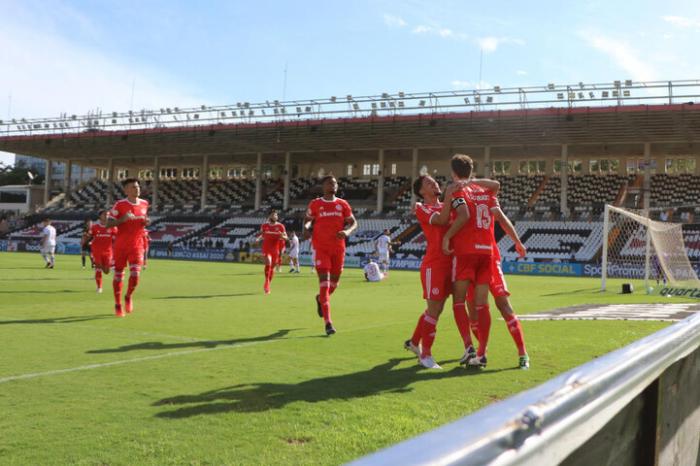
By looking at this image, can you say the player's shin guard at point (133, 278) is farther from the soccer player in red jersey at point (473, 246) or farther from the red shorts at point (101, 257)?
the soccer player in red jersey at point (473, 246)

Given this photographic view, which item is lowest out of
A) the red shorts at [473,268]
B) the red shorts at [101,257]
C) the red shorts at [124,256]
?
the red shorts at [101,257]

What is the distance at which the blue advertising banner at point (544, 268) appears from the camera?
3475 cm

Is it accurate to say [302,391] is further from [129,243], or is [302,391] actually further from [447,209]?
[129,243]

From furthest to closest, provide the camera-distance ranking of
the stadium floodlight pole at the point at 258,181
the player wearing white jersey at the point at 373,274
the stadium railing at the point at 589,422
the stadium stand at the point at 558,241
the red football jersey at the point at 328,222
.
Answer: the stadium floodlight pole at the point at 258,181 < the stadium stand at the point at 558,241 < the player wearing white jersey at the point at 373,274 < the red football jersey at the point at 328,222 < the stadium railing at the point at 589,422

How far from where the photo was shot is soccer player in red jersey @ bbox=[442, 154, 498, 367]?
6047mm

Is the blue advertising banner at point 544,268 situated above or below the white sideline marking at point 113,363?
above

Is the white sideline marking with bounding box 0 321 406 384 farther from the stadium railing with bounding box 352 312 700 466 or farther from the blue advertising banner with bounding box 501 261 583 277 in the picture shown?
the blue advertising banner with bounding box 501 261 583 277

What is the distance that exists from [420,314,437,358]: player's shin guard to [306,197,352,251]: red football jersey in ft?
9.14

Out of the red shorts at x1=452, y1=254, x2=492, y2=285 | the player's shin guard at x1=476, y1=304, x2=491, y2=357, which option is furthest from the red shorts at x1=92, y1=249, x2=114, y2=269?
the player's shin guard at x1=476, y1=304, x2=491, y2=357

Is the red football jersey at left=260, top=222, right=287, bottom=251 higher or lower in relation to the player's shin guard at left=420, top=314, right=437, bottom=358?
higher

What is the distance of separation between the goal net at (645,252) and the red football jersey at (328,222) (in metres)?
12.1

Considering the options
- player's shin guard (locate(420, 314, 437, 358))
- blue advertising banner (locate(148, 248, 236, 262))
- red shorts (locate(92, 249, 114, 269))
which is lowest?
blue advertising banner (locate(148, 248, 236, 262))

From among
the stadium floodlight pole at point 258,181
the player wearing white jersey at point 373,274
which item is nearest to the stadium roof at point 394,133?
the stadium floodlight pole at point 258,181

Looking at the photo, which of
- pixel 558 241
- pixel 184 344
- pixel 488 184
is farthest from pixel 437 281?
pixel 558 241
